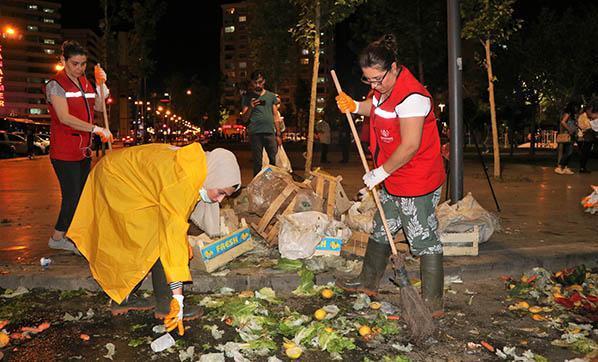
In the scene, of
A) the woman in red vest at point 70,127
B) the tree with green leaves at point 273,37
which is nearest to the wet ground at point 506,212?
the woman in red vest at point 70,127

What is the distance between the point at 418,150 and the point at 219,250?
227cm

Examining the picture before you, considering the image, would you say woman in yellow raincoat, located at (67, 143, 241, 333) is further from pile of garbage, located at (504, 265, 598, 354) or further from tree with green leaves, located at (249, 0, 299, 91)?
tree with green leaves, located at (249, 0, 299, 91)

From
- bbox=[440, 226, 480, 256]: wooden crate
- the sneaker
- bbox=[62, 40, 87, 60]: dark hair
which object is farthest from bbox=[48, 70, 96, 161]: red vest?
bbox=[440, 226, 480, 256]: wooden crate

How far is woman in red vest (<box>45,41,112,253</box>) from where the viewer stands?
586 centimetres

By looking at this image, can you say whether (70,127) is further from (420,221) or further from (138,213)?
(420,221)

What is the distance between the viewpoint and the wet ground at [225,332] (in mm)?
3793

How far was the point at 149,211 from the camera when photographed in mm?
4070

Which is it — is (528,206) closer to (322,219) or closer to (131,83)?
(322,219)

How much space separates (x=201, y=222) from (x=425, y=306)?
199 cm

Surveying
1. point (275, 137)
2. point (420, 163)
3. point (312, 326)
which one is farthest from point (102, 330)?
point (275, 137)

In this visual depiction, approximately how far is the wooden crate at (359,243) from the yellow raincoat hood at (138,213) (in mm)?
2631

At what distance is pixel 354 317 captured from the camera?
452cm

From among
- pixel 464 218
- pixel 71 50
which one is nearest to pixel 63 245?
pixel 71 50

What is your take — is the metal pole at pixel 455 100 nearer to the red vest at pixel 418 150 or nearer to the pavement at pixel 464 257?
the pavement at pixel 464 257
